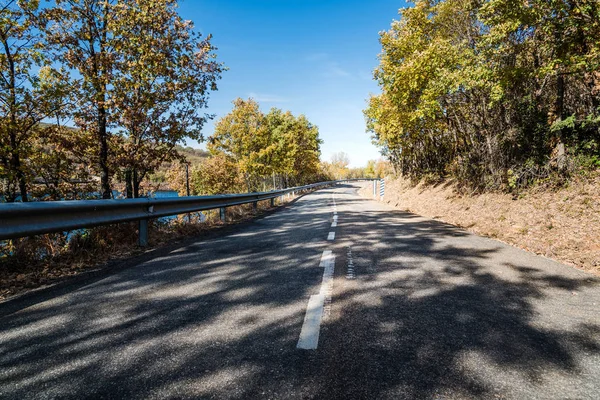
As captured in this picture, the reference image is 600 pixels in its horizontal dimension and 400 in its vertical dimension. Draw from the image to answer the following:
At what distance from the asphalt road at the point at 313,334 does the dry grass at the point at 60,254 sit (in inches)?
34.1

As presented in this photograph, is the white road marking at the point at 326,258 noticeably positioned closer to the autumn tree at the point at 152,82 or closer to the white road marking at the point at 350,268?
the white road marking at the point at 350,268

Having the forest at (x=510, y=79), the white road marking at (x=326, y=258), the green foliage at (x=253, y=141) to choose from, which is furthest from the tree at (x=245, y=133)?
the white road marking at (x=326, y=258)

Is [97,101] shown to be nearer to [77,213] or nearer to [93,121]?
[93,121]

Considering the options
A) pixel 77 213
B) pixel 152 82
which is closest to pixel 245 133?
pixel 152 82

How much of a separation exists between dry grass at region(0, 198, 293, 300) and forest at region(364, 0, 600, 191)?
33.9 feet

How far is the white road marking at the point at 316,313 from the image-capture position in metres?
2.26

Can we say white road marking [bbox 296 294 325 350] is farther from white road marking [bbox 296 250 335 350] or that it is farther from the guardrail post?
the guardrail post

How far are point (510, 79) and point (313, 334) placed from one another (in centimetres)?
1067

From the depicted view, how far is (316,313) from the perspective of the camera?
276cm

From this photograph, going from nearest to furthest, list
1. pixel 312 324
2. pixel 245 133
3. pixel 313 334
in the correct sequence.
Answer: pixel 313 334 → pixel 312 324 → pixel 245 133

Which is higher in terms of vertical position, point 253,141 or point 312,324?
point 253,141

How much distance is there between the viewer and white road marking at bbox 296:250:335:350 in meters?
2.26

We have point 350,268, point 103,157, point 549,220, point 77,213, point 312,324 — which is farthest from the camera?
point 103,157

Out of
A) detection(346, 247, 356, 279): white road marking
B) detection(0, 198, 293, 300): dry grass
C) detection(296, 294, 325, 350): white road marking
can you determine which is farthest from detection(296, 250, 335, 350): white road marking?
detection(0, 198, 293, 300): dry grass
